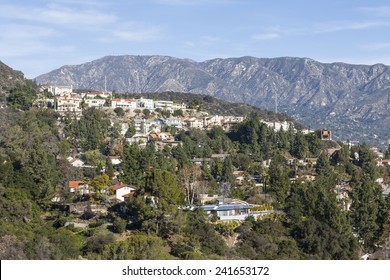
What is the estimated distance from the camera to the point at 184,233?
22438 mm

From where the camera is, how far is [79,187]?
3100 centimetres

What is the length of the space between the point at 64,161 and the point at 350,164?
843 inches

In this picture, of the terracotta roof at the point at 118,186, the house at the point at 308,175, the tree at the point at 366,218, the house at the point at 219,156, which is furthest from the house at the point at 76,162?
the tree at the point at 366,218

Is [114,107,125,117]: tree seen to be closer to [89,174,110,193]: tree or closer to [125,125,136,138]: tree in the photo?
[125,125,136,138]: tree

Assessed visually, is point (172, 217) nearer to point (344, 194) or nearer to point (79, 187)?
point (79, 187)

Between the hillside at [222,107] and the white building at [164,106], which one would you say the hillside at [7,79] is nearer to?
the white building at [164,106]

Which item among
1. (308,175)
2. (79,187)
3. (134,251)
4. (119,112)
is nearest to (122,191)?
(79,187)

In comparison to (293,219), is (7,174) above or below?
above

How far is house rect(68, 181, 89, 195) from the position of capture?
30431 millimetres

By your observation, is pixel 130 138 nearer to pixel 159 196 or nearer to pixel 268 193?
pixel 268 193

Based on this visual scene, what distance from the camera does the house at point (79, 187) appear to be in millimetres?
30431

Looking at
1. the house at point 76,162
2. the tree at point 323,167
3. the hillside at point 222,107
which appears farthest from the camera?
the hillside at point 222,107
